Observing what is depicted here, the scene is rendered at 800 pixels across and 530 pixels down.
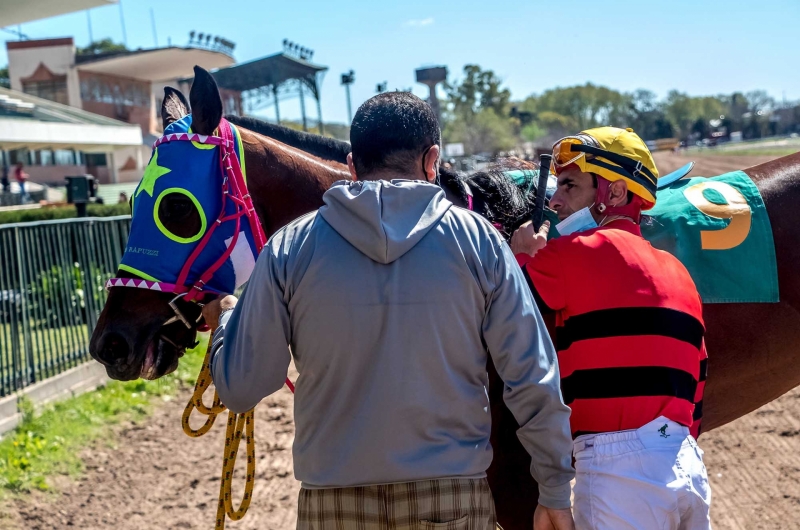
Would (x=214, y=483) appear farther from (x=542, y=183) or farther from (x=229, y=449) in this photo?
(x=542, y=183)

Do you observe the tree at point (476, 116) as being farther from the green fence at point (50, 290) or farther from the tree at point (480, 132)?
the green fence at point (50, 290)

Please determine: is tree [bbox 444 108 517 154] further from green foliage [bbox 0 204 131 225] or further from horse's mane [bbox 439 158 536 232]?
horse's mane [bbox 439 158 536 232]

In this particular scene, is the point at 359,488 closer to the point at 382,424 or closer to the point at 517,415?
the point at 382,424

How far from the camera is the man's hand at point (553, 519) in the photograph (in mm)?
1728

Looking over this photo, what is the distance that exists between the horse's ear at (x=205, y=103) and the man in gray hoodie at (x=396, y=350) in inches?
35.5

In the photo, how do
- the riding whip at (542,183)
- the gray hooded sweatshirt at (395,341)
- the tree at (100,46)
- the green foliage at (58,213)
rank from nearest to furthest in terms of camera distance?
the gray hooded sweatshirt at (395,341), the riding whip at (542,183), the green foliage at (58,213), the tree at (100,46)

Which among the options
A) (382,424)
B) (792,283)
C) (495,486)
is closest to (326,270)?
(382,424)

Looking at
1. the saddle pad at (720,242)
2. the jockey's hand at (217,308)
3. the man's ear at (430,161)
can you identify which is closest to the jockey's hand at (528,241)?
the man's ear at (430,161)

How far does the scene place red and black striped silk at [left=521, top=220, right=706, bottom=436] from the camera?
74.3 inches

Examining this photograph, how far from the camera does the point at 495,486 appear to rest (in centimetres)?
239

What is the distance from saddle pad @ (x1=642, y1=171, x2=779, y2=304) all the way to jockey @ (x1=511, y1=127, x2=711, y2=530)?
556 millimetres

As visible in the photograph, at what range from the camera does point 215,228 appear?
95.1 inches

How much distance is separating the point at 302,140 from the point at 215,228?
71 cm

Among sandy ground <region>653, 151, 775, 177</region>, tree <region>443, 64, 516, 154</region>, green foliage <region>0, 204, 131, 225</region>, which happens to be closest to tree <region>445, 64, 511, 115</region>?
tree <region>443, 64, 516, 154</region>
